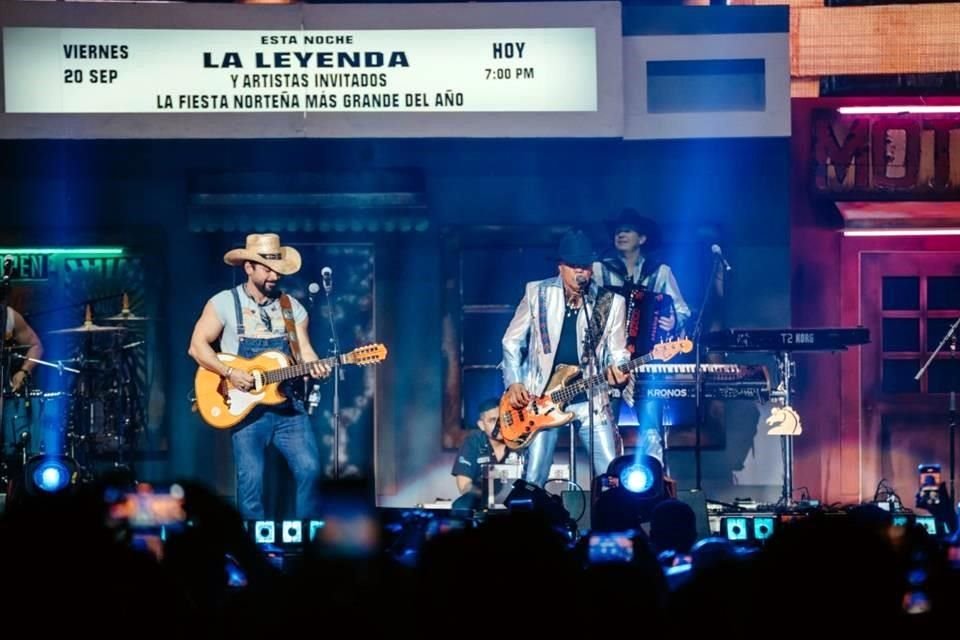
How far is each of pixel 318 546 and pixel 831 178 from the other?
36.1ft

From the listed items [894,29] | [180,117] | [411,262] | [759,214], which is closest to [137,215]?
[180,117]

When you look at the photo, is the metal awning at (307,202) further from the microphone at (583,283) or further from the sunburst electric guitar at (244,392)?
the microphone at (583,283)

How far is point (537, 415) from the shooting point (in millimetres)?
12500

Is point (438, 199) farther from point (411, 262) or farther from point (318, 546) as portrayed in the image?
point (318, 546)

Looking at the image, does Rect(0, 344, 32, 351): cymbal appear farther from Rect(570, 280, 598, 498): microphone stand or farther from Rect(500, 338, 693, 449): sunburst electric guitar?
Rect(570, 280, 598, 498): microphone stand

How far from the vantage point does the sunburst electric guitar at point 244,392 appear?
40.6 ft

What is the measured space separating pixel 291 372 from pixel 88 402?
7.88 ft

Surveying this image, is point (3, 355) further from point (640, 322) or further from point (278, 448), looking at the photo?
point (640, 322)

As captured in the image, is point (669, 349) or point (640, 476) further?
point (669, 349)

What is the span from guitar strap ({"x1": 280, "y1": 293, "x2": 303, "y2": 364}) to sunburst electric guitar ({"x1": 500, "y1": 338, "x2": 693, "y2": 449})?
1.72 metres

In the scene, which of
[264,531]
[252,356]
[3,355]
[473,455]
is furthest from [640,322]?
[3,355]

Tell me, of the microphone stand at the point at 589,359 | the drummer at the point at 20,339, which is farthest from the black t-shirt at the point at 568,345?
the drummer at the point at 20,339

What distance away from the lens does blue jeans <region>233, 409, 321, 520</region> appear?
40.7 ft

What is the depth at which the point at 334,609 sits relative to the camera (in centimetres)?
445
